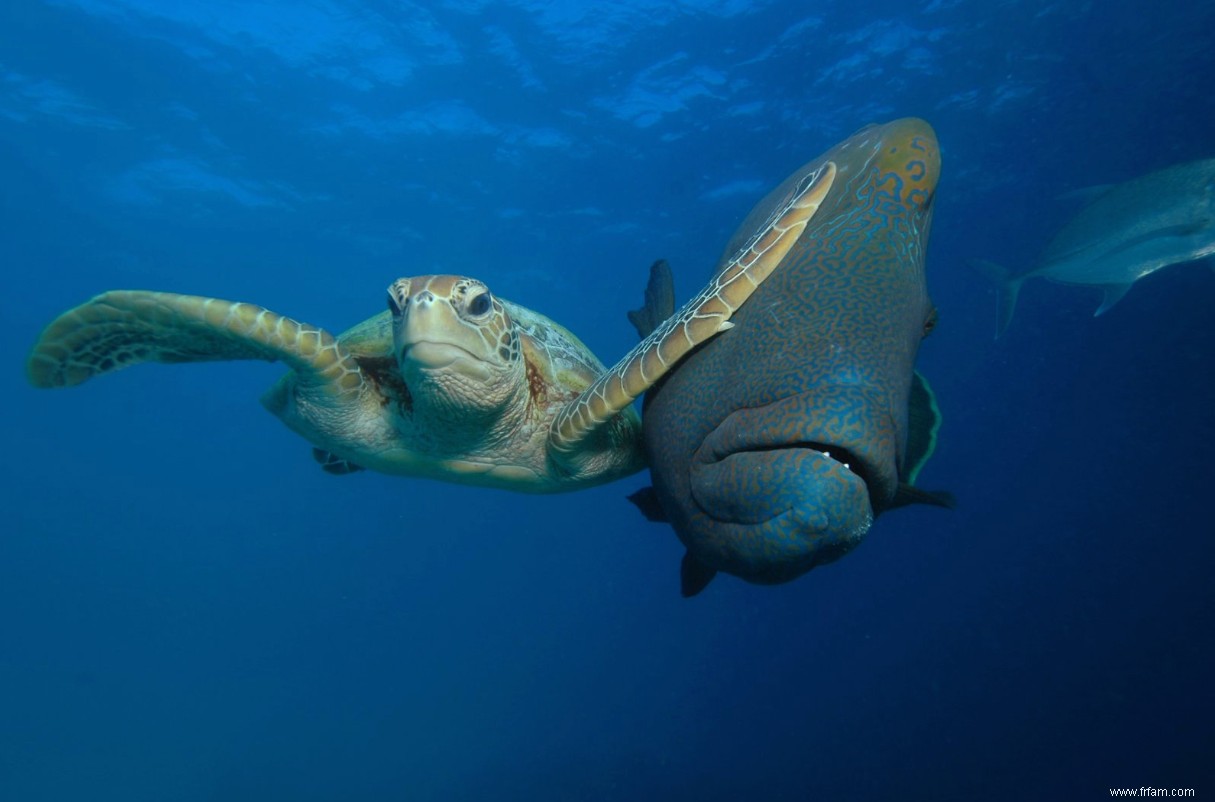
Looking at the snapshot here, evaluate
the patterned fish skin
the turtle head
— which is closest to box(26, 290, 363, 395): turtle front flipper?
the turtle head

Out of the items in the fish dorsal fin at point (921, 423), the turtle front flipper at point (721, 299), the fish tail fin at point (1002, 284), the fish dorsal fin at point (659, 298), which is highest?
the fish tail fin at point (1002, 284)

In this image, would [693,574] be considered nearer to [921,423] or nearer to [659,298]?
[921,423]

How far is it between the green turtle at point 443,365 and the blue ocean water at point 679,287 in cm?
1721

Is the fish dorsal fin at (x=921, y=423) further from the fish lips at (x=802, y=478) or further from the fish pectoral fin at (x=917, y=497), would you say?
the fish lips at (x=802, y=478)

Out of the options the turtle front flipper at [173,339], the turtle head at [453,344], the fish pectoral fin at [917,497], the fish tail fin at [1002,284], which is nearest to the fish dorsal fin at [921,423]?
the fish pectoral fin at [917,497]

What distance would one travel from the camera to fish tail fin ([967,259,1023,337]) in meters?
11.4

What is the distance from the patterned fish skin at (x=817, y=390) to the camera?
1.76m

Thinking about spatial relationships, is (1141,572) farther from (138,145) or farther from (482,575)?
(482,575)

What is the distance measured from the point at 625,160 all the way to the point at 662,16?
22.7 ft

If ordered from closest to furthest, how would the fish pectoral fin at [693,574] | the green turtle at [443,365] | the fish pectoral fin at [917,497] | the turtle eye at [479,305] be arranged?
the fish pectoral fin at [917,497]
the green turtle at [443,365]
the fish pectoral fin at [693,574]
the turtle eye at [479,305]

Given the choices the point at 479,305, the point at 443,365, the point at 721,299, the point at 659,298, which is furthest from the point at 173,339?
the point at 721,299

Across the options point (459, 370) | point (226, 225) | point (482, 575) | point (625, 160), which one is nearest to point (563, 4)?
point (625, 160)

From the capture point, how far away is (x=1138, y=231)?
29.7ft

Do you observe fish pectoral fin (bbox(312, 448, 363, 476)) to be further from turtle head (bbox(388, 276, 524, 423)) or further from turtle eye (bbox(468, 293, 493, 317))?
turtle eye (bbox(468, 293, 493, 317))
